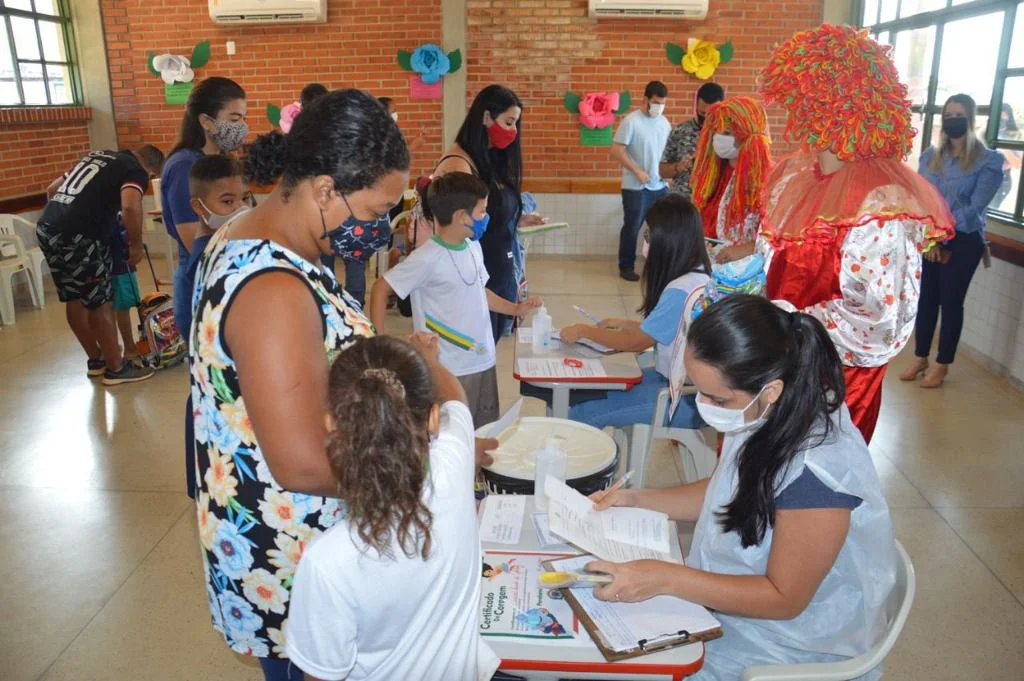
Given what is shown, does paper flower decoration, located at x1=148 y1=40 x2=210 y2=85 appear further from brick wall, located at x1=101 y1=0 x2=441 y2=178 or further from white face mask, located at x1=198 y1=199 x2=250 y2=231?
white face mask, located at x1=198 y1=199 x2=250 y2=231

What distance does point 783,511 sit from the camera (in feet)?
4.72

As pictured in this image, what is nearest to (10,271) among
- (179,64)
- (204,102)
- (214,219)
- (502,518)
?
(179,64)

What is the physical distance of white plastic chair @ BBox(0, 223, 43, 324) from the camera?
598 cm

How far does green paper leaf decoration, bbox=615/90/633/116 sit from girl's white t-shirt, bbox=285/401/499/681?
717 centimetres

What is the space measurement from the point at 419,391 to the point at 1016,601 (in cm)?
257

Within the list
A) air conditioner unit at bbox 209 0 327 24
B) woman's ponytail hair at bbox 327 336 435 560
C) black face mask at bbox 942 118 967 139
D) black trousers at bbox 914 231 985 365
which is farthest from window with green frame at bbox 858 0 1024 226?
air conditioner unit at bbox 209 0 327 24

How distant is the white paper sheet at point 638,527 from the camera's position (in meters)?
1.67

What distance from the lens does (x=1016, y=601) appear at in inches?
105

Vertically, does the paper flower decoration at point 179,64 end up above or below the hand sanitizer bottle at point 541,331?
above

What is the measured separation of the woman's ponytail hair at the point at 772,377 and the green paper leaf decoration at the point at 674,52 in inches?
275

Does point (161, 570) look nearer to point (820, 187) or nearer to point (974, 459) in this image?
point (820, 187)

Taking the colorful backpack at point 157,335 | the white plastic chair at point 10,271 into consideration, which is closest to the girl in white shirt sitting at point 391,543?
the colorful backpack at point 157,335

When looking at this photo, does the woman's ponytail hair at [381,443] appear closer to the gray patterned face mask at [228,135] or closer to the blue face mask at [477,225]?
the blue face mask at [477,225]

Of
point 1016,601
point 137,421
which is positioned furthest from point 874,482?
point 137,421
